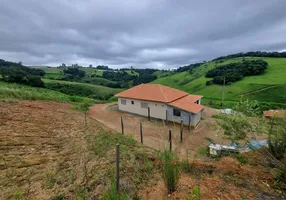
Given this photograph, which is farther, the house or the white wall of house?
the white wall of house

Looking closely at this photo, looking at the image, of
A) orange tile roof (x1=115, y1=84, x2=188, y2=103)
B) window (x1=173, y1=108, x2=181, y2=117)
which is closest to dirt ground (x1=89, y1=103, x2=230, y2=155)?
window (x1=173, y1=108, x2=181, y2=117)

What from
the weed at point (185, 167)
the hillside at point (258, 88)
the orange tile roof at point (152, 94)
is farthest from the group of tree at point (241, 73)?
the weed at point (185, 167)

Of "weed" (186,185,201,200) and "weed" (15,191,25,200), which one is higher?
"weed" (186,185,201,200)

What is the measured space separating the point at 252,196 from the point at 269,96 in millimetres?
38470

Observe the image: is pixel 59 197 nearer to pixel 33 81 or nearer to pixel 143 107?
pixel 143 107

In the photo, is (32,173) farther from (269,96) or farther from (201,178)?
(269,96)

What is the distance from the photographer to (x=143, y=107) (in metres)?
17.7

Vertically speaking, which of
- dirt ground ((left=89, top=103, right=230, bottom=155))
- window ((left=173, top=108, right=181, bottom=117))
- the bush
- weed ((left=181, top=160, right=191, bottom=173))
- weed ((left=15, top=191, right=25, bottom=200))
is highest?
the bush

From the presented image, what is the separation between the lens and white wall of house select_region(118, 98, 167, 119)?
53.2ft

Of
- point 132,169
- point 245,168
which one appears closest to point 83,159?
point 132,169

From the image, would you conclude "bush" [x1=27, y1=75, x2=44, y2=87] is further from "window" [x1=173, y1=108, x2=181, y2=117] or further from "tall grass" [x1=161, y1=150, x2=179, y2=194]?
"tall grass" [x1=161, y1=150, x2=179, y2=194]

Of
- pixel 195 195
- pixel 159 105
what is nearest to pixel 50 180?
pixel 195 195

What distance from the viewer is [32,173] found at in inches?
158

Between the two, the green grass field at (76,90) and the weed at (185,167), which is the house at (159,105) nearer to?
the weed at (185,167)
